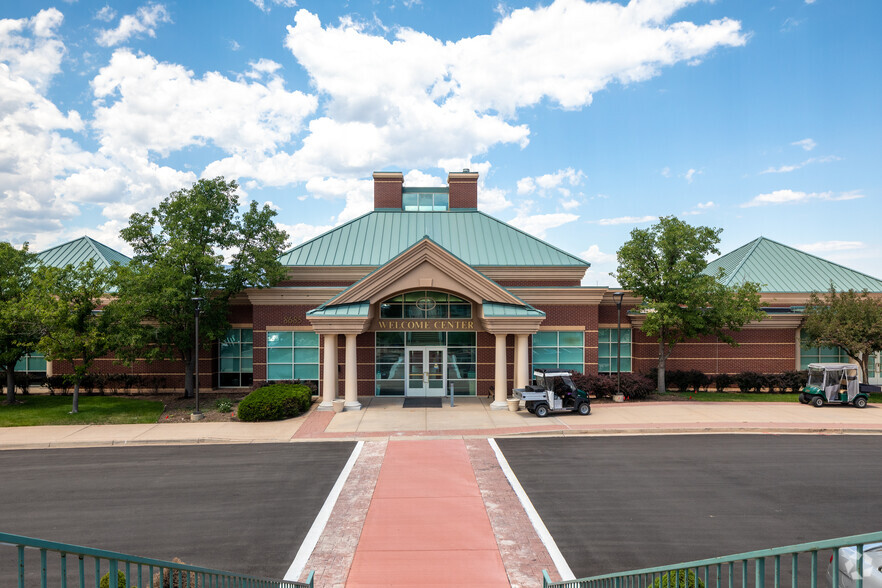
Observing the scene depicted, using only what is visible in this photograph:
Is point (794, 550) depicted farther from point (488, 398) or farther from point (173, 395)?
point (173, 395)

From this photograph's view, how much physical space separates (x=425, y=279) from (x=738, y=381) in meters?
17.3

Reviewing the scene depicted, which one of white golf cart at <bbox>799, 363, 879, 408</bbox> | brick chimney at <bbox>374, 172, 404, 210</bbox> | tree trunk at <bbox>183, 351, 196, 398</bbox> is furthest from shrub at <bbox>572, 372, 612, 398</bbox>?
tree trunk at <bbox>183, 351, 196, 398</bbox>

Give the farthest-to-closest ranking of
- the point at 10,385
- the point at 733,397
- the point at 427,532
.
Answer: the point at 733,397
the point at 10,385
the point at 427,532

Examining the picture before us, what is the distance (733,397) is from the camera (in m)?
26.4

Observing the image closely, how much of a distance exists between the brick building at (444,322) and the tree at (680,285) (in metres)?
2.04

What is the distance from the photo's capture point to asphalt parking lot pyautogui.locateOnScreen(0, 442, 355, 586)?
976 centimetres

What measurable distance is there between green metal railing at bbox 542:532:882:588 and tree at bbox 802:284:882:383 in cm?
2026

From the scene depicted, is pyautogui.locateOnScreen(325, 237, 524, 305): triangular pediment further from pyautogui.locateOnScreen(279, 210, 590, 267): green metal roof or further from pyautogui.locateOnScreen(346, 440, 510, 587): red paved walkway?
pyautogui.locateOnScreen(346, 440, 510, 587): red paved walkway

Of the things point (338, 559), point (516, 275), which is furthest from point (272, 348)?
point (338, 559)

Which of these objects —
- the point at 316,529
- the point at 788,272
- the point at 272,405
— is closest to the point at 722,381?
the point at 788,272

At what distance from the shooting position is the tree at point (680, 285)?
1000 inches

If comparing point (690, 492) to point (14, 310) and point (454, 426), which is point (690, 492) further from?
point (14, 310)

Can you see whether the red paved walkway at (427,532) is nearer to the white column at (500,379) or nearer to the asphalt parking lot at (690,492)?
the asphalt parking lot at (690,492)

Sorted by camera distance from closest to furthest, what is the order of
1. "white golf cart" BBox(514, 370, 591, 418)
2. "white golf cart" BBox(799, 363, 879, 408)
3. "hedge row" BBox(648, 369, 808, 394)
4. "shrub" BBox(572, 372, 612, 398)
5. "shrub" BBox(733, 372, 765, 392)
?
"white golf cart" BBox(514, 370, 591, 418) → "white golf cart" BBox(799, 363, 879, 408) → "shrub" BBox(572, 372, 612, 398) → "hedge row" BBox(648, 369, 808, 394) → "shrub" BBox(733, 372, 765, 392)
